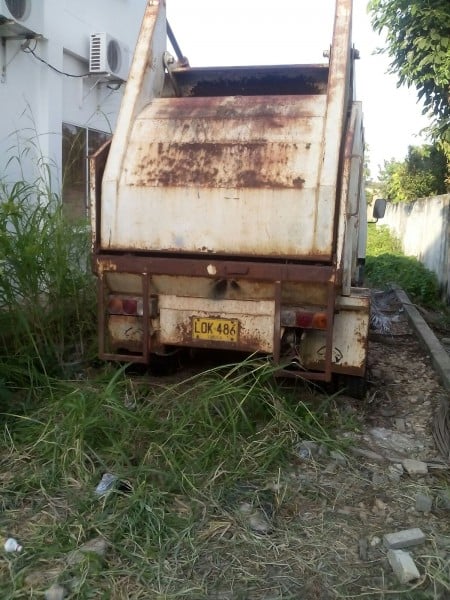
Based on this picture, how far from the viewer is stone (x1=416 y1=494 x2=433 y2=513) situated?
3082 millimetres

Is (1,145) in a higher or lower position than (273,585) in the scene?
higher

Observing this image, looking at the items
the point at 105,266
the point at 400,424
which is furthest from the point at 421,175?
the point at 105,266

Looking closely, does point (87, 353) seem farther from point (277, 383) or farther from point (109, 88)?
point (109, 88)

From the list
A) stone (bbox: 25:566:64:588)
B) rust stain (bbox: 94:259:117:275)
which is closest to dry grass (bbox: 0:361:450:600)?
stone (bbox: 25:566:64:588)

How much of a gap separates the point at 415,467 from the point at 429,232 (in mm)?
9384

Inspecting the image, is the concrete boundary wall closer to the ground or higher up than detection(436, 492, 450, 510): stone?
higher up

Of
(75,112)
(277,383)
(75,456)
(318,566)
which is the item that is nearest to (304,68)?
(277,383)

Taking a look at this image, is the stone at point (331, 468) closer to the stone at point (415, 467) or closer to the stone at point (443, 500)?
the stone at point (415, 467)

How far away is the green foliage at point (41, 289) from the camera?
4.28 metres

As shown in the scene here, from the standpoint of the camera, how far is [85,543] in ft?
8.86

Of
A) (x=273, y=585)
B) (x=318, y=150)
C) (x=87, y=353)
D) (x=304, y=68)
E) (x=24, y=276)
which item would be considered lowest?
(x=273, y=585)

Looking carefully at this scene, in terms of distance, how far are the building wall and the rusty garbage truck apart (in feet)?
7.32

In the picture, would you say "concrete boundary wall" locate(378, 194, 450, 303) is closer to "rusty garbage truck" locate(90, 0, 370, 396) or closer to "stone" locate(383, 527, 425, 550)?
"rusty garbage truck" locate(90, 0, 370, 396)

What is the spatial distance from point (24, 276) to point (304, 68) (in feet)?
8.62
